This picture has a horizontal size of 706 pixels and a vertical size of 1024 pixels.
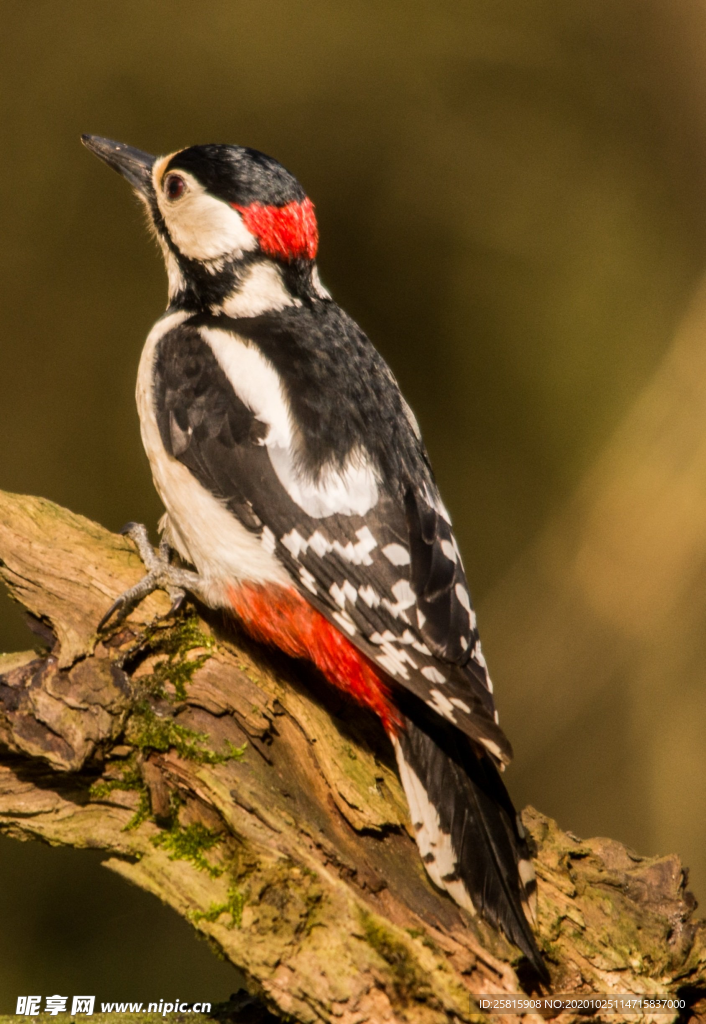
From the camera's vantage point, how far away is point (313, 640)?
2246 millimetres

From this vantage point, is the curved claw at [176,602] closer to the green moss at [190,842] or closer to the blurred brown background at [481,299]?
the green moss at [190,842]

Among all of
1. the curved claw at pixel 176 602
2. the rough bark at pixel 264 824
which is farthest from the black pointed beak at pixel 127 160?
the curved claw at pixel 176 602

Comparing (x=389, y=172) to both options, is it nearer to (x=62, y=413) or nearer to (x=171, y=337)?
(x=62, y=413)

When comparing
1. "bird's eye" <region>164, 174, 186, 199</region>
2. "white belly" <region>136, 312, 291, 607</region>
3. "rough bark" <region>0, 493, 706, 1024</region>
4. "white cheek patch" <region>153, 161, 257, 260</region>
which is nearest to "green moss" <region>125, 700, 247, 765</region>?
"rough bark" <region>0, 493, 706, 1024</region>

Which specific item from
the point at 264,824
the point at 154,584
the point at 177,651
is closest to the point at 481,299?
the point at 154,584

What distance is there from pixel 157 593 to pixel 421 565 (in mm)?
639

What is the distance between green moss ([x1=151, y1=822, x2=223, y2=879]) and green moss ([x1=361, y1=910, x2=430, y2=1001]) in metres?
0.33

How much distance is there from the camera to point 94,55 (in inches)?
157

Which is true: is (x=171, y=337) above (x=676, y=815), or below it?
above

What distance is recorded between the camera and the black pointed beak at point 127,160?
110 inches

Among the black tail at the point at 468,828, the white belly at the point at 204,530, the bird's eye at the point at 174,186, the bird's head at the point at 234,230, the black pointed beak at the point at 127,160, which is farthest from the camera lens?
the black pointed beak at the point at 127,160

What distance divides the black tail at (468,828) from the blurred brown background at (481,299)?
203 cm

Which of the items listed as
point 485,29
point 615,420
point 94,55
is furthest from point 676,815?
point 94,55

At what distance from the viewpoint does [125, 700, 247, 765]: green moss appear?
204cm
